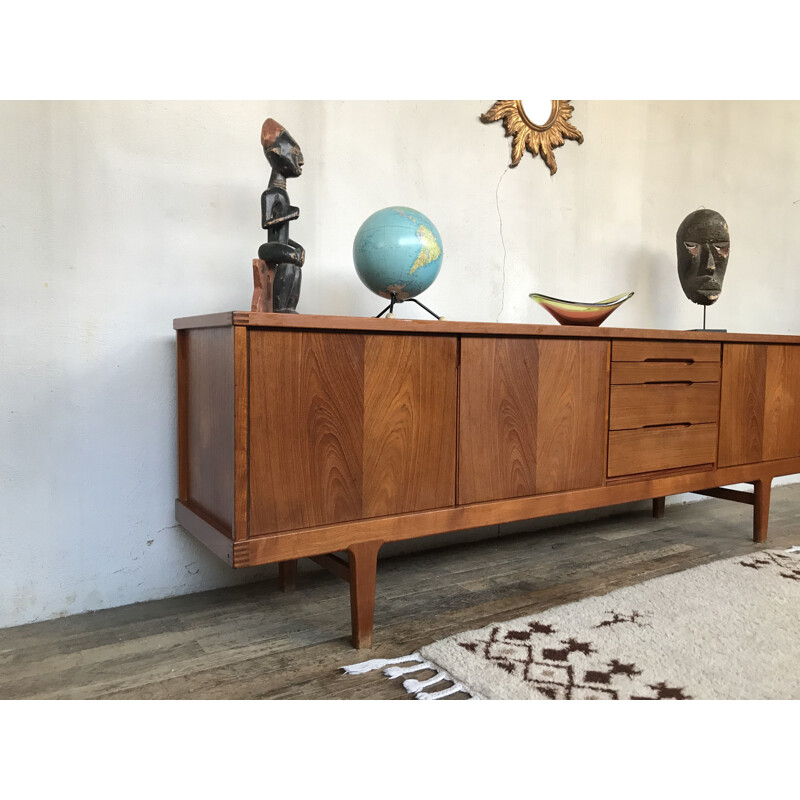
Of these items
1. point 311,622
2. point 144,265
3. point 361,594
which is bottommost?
point 311,622

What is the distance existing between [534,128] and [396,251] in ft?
3.90

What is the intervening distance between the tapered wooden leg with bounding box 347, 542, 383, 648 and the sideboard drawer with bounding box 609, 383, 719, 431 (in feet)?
2.87

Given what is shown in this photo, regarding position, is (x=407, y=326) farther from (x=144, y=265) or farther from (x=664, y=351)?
(x=664, y=351)

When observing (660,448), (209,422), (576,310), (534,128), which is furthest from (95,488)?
(534,128)

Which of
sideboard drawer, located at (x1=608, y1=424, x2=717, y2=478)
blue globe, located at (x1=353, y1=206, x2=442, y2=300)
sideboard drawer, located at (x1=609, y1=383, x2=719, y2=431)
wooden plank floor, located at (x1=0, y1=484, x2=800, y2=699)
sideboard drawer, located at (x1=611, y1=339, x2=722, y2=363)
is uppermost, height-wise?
Answer: blue globe, located at (x1=353, y1=206, x2=442, y2=300)

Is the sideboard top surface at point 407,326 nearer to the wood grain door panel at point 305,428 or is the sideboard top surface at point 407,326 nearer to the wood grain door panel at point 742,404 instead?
the wood grain door panel at point 305,428

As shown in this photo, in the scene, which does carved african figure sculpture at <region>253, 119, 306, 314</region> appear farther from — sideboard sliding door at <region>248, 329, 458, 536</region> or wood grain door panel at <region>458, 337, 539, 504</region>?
wood grain door panel at <region>458, 337, 539, 504</region>

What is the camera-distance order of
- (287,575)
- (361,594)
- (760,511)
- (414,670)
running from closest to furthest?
(414,670) < (361,594) < (287,575) < (760,511)

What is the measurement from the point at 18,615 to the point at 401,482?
1011mm

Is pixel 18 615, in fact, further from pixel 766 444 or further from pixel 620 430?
pixel 766 444

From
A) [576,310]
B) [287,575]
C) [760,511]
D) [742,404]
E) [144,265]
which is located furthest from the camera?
[760,511]

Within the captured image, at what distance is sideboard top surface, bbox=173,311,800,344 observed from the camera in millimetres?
1297

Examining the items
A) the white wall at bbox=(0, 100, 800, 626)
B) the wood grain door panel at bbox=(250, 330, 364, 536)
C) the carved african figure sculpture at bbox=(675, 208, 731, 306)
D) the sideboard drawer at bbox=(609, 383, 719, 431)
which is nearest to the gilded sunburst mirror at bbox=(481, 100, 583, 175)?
the white wall at bbox=(0, 100, 800, 626)

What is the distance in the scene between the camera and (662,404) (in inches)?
79.7
